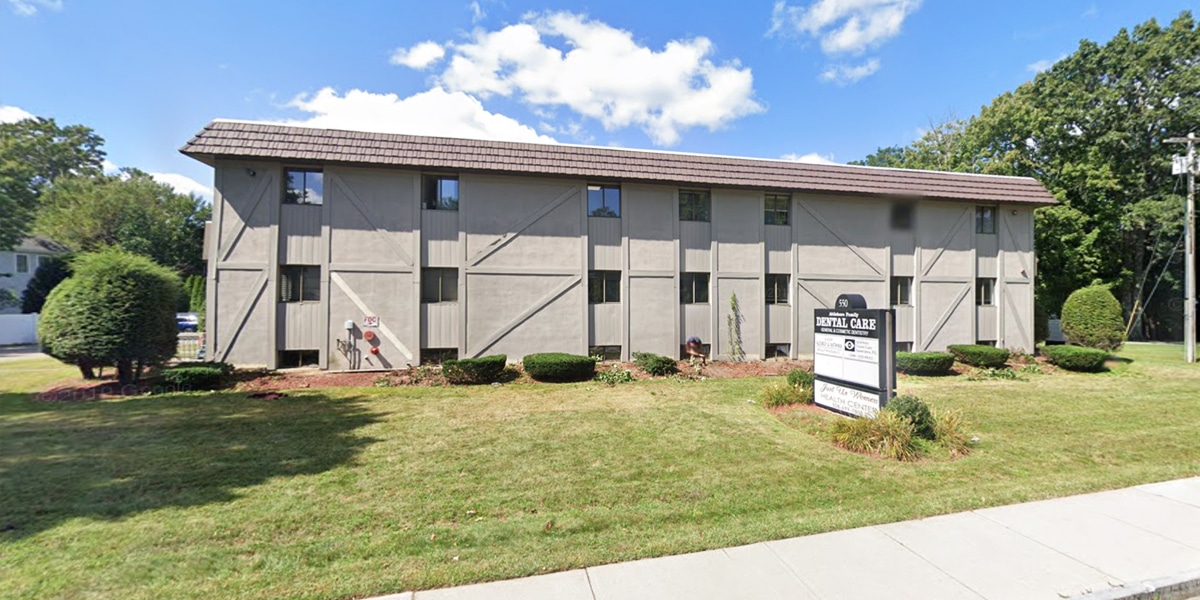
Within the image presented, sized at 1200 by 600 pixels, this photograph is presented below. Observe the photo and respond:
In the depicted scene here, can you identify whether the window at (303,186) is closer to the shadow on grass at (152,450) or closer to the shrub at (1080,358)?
the shadow on grass at (152,450)

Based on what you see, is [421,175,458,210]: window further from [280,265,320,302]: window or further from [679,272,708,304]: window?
[679,272,708,304]: window

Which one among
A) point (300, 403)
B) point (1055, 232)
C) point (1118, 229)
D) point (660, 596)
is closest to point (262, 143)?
point (300, 403)

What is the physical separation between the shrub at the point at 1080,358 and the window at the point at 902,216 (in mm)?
6515

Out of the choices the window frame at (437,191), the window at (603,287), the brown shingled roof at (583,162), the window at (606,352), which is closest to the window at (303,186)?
the brown shingled roof at (583,162)

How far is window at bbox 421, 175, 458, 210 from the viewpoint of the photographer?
573 inches

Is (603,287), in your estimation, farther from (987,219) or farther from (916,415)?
(987,219)

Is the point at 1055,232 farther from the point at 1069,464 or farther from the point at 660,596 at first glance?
the point at 660,596

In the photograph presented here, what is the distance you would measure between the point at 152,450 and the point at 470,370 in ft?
21.1

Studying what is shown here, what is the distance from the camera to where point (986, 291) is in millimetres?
18766

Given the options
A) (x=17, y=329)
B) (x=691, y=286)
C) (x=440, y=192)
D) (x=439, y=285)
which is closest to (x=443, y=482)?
(x=439, y=285)

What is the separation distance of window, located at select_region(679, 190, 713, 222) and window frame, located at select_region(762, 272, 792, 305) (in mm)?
3427

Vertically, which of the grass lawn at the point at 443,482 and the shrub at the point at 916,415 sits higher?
the shrub at the point at 916,415

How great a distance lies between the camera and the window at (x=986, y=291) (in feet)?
60.8

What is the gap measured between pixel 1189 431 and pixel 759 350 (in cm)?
970
